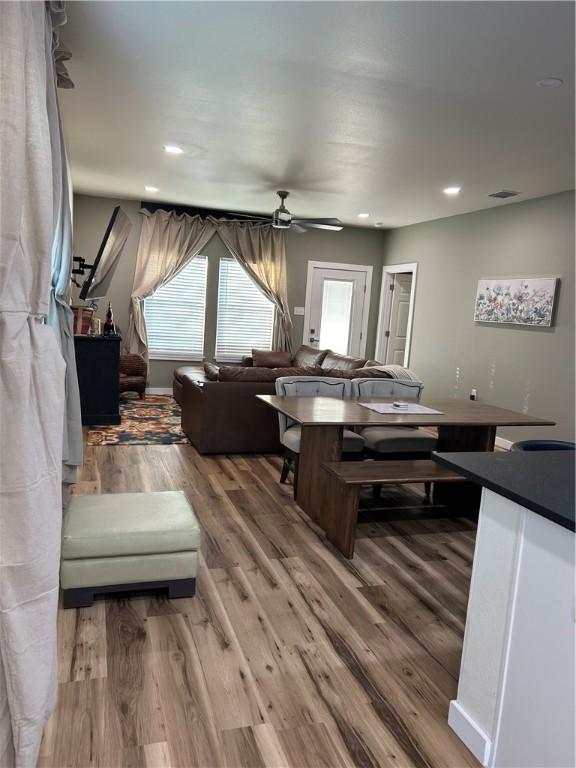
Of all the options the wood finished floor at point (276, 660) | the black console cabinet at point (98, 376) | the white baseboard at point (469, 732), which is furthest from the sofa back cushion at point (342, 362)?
the white baseboard at point (469, 732)

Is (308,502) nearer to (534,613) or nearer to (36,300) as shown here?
(534,613)

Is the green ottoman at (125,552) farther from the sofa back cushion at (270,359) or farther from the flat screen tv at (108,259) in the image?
the sofa back cushion at (270,359)

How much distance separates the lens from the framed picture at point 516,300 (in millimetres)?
5527

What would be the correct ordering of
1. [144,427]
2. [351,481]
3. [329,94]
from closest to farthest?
1. [351,481]
2. [329,94]
3. [144,427]

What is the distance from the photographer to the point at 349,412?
3477 millimetres

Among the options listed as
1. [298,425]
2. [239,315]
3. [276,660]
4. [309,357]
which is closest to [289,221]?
[309,357]

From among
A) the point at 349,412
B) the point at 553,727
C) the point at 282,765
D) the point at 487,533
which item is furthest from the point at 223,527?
the point at 553,727

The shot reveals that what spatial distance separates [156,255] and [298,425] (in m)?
4.64

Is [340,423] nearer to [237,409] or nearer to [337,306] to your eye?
[237,409]

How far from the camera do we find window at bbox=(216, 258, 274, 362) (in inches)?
324

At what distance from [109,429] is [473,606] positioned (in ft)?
15.0

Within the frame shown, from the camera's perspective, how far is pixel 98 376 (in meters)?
5.66

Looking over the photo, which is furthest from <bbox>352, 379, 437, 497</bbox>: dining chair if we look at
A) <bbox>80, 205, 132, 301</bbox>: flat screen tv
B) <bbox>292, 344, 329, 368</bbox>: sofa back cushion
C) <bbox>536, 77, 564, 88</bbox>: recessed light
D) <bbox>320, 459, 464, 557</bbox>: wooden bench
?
<bbox>80, 205, 132, 301</bbox>: flat screen tv

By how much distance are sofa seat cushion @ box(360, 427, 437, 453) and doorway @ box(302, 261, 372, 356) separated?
4780mm
